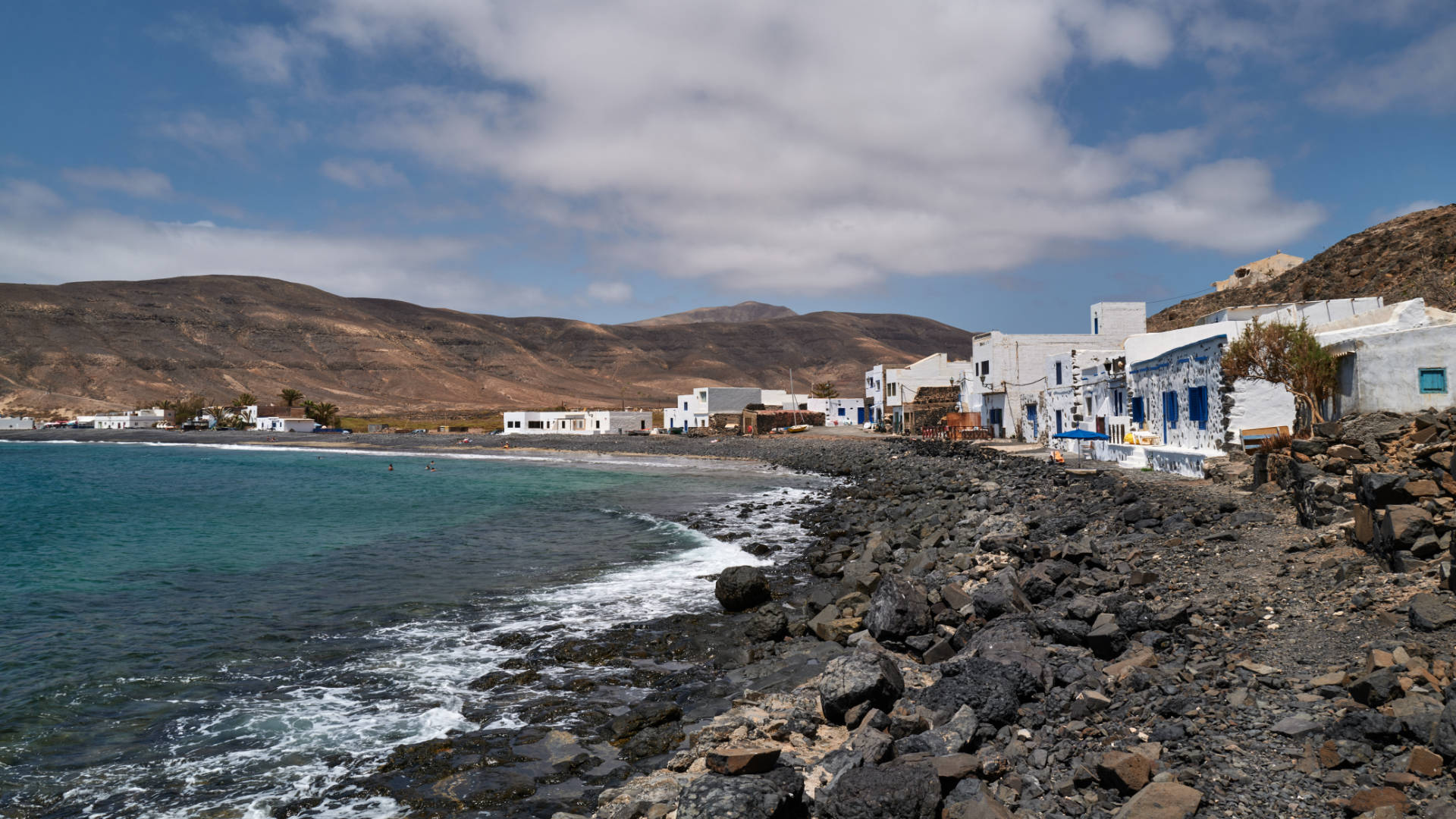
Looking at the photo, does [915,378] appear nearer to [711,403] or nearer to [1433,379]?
[711,403]

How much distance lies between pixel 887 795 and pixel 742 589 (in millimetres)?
9357

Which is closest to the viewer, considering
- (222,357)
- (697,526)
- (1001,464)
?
(697,526)

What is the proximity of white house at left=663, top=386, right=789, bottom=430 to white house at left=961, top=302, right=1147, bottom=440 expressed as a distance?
1813 inches

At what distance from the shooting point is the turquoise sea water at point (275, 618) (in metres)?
9.11

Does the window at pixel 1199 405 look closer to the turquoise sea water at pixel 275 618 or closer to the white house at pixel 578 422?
the turquoise sea water at pixel 275 618

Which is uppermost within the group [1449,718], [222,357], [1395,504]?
[222,357]

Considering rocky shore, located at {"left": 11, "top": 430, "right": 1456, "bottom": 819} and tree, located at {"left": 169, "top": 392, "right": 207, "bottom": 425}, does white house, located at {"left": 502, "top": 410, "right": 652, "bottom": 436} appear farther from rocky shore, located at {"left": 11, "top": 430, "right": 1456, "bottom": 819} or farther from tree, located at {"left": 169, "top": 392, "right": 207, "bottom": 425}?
rocky shore, located at {"left": 11, "top": 430, "right": 1456, "bottom": 819}

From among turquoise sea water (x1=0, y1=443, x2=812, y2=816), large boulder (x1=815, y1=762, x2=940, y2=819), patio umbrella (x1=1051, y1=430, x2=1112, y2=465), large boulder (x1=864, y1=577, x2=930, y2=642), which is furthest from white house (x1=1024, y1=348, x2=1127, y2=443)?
large boulder (x1=815, y1=762, x2=940, y2=819)

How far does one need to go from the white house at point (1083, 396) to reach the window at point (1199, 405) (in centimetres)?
711

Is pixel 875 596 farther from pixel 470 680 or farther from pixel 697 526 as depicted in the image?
pixel 697 526

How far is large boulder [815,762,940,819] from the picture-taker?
5859mm

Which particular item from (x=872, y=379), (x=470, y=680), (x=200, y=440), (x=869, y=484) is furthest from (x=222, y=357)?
(x=470, y=680)

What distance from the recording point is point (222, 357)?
18312 centimetres

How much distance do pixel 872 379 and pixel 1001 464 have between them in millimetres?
49805
